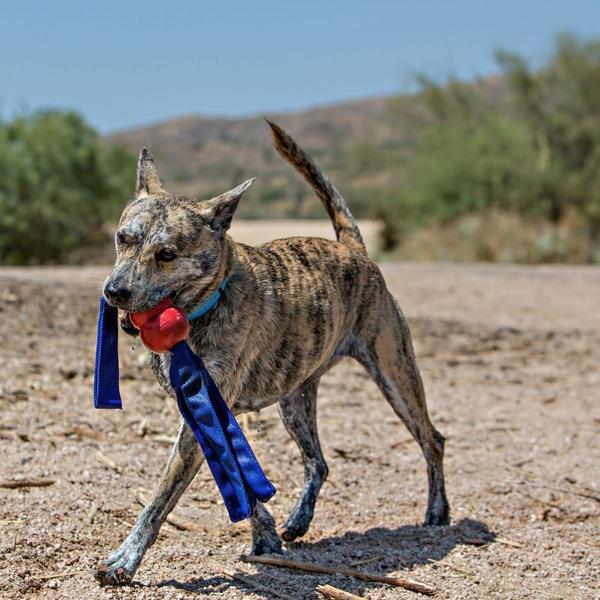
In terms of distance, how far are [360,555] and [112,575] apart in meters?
1.47

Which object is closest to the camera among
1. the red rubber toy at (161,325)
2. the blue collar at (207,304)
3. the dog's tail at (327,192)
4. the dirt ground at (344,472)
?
the red rubber toy at (161,325)

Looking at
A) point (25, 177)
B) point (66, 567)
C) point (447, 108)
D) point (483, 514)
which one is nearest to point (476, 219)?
point (25, 177)

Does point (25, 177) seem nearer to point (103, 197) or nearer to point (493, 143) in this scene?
point (103, 197)

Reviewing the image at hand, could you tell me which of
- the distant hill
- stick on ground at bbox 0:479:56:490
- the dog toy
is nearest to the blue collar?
the dog toy

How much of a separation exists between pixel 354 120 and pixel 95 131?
418 ft

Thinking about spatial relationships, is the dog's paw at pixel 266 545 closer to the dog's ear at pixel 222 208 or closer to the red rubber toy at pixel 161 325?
the red rubber toy at pixel 161 325

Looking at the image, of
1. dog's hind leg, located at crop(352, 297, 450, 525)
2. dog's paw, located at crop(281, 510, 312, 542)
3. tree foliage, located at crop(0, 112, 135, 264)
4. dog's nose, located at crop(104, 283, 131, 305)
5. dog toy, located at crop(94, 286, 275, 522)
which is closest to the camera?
dog's nose, located at crop(104, 283, 131, 305)

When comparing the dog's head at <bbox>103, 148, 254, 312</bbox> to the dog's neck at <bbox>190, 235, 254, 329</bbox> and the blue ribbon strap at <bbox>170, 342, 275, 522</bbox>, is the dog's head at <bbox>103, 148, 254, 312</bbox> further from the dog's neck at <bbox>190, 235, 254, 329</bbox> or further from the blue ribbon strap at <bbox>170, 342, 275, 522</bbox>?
the blue ribbon strap at <bbox>170, 342, 275, 522</bbox>

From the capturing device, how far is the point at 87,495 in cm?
579

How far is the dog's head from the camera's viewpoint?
4.38 metres

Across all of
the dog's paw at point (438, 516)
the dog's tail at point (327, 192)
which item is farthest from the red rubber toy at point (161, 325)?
the dog's paw at point (438, 516)

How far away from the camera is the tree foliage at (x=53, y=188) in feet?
62.4

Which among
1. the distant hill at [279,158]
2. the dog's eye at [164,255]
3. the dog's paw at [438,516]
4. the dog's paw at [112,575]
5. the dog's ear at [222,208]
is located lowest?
the dog's paw at [438,516]

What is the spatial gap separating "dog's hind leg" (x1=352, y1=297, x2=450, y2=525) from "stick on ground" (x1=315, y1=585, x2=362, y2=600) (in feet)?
5.07
